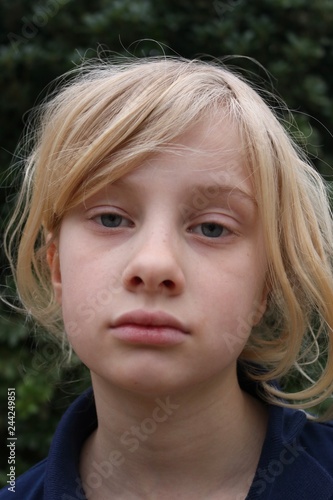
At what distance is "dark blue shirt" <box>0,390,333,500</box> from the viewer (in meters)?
1.76

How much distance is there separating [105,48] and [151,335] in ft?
6.01

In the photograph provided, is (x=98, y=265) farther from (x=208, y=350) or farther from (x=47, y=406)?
(x=47, y=406)

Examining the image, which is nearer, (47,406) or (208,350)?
(208,350)

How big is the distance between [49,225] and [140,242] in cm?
42

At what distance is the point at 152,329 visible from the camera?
5.26 feet

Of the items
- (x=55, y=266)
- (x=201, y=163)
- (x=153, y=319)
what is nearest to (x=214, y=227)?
(x=201, y=163)

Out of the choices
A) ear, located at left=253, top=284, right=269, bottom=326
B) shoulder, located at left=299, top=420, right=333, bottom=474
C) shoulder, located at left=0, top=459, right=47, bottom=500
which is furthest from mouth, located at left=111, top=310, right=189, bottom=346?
shoulder, located at left=0, top=459, right=47, bottom=500

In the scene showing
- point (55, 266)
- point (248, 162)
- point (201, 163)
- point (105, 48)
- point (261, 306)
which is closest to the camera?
point (201, 163)

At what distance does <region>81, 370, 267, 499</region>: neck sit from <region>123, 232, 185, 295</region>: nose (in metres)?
0.31

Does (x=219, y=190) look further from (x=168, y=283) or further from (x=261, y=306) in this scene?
(x=261, y=306)

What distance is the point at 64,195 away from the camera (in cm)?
183

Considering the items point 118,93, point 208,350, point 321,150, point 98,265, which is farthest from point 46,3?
point 208,350

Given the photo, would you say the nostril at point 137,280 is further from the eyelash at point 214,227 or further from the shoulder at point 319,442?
the shoulder at point 319,442

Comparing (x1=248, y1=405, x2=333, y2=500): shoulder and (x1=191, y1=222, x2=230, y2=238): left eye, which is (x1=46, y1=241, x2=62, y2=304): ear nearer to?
(x1=191, y1=222, x2=230, y2=238): left eye
